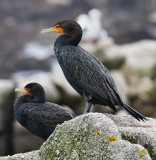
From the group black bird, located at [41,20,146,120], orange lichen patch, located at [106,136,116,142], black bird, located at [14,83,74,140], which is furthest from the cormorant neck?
orange lichen patch, located at [106,136,116,142]

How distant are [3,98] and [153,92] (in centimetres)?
474

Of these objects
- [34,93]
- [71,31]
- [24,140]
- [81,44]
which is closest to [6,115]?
[24,140]

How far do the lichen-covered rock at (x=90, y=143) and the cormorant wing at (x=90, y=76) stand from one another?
45.7 inches

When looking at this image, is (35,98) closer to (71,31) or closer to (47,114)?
(47,114)

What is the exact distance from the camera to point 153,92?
12.7 meters

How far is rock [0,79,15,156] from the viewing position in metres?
11.4

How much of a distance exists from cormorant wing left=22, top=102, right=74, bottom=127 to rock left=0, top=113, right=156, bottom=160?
5.12 feet

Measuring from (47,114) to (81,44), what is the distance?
16107 millimetres

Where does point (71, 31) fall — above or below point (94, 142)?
above

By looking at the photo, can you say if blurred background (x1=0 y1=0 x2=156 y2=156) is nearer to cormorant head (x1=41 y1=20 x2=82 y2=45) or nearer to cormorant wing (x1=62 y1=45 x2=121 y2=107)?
cormorant head (x1=41 y1=20 x2=82 y2=45)

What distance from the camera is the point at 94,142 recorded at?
360 cm

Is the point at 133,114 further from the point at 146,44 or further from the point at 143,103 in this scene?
the point at 146,44

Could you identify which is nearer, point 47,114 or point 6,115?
point 47,114

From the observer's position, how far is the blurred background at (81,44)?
11531 mm
